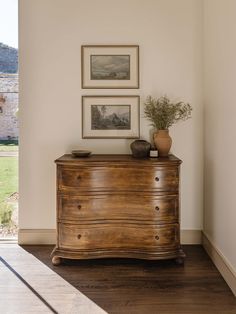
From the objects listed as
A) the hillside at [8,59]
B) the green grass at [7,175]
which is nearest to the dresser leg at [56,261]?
the green grass at [7,175]

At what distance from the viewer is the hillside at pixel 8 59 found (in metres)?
4.05

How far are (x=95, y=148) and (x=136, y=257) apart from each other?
1186mm

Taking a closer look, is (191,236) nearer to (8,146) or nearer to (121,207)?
(121,207)

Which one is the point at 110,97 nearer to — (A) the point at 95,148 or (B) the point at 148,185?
(A) the point at 95,148

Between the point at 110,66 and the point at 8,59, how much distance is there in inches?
43.2

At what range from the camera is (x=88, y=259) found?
3484 millimetres

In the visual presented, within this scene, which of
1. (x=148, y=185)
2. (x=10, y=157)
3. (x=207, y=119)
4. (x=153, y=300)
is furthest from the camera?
(x=10, y=157)

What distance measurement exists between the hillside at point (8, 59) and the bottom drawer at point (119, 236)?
182 cm

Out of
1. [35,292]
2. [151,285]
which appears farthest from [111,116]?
[35,292]

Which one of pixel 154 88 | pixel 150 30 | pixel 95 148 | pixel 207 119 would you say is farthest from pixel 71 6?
pixel 207 119

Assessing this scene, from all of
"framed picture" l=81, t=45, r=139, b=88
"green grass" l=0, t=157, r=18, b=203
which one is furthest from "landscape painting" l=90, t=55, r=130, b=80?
"green grass" l=0, t=157, r=18, b=203

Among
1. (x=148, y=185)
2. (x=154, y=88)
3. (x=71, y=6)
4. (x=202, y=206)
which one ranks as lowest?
(x=202, y=206)

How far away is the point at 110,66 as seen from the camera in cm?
391

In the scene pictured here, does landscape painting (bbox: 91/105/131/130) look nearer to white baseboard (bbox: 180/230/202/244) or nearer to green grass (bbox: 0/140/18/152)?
green grass (bbox: 0/140/18/152)
